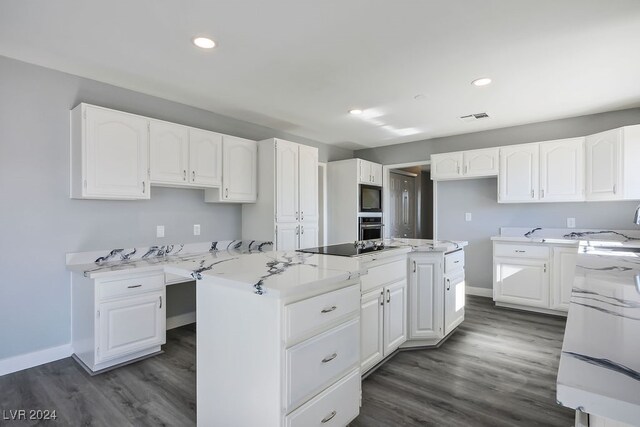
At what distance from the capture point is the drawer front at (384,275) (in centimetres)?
231

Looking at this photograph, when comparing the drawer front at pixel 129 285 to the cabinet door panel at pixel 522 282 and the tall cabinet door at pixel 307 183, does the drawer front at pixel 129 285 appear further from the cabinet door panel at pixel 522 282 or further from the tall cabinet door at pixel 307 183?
the cabinet door panel at pixel 522 282

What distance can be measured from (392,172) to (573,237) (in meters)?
2.85

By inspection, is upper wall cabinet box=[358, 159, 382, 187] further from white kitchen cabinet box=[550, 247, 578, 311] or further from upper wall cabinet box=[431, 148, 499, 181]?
white kitchen cabinet box=[550, 247, 578, 311]

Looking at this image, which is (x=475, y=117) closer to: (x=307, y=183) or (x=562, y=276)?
(x=562, y=276)

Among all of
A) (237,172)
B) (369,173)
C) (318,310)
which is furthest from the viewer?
(369,173)

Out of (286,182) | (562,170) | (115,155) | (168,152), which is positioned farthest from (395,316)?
(562,170)

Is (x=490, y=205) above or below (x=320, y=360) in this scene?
above

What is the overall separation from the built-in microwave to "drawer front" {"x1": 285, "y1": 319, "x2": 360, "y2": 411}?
11.8ft

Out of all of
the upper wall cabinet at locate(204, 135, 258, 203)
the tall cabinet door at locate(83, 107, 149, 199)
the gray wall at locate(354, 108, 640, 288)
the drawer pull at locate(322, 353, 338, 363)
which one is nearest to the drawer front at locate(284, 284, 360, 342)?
the drawer pull at locate(322, 353, 338, 363)

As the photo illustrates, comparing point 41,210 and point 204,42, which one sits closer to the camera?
point 204,42

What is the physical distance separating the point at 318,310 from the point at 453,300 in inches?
86.5

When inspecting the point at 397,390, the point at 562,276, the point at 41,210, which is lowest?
the point at 397,390

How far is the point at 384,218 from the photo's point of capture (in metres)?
5.76

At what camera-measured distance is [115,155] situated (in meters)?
2.80
